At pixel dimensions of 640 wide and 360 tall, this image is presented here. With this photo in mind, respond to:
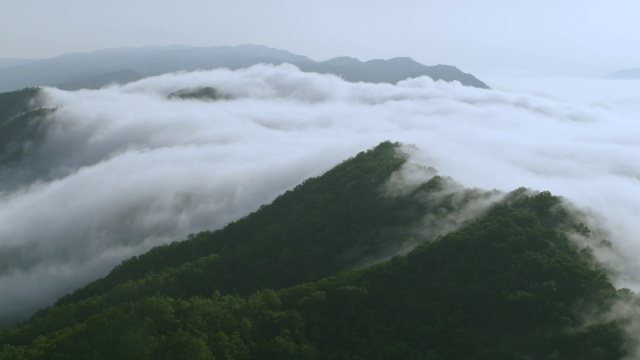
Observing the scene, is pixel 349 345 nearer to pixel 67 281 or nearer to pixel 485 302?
pixel 485 302

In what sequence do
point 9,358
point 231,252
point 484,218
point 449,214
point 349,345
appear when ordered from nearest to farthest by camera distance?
point 9,358
point 349,345
point 484,218
point 449,214
point 231,252

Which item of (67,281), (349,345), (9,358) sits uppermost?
(9,358)

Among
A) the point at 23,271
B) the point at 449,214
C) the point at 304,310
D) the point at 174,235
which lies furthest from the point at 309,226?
→ the point at 23,271

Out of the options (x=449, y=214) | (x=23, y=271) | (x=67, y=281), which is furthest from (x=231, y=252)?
(x=23, y=271)

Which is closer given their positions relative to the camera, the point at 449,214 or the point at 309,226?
the point at 449,214

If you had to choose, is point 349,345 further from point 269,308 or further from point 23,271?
point 23,271

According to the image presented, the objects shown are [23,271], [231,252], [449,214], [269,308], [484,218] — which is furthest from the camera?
[23,271]

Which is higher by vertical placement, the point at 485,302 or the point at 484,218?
the point at 484,218
